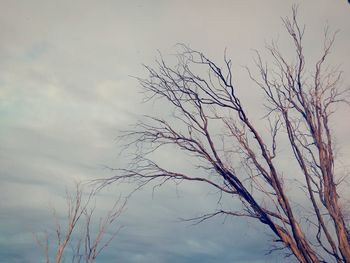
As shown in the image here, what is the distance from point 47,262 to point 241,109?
8329 millimetres

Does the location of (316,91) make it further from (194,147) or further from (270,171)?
(194,147)

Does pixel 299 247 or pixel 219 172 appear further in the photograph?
pixel 219 172

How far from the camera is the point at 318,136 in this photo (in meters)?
10.2

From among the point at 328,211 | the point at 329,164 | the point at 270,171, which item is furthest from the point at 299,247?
the point at 329,164

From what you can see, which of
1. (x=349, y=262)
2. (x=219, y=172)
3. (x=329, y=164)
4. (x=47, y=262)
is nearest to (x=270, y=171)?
(x=219, y=172)

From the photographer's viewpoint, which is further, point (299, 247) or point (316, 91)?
point (316, 91)

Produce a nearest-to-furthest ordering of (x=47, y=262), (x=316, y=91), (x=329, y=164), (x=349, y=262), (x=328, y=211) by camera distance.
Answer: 1. (x=349, y=262)
2. (x=328, y=211)
3. (x=329, y=164)
4. (x=316, y=91)
5. (x=47, y=262)

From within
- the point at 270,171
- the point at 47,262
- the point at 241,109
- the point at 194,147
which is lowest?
the point at 47,262

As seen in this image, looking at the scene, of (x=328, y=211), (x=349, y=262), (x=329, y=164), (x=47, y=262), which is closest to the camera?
(x=349, y=262)

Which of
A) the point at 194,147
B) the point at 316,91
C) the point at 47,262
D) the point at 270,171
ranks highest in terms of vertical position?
the point at 316,91

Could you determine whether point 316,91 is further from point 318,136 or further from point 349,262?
point 349,262

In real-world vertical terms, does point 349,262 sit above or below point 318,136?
below

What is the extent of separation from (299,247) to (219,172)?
9.16 feet

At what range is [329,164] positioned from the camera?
32.9 feet
